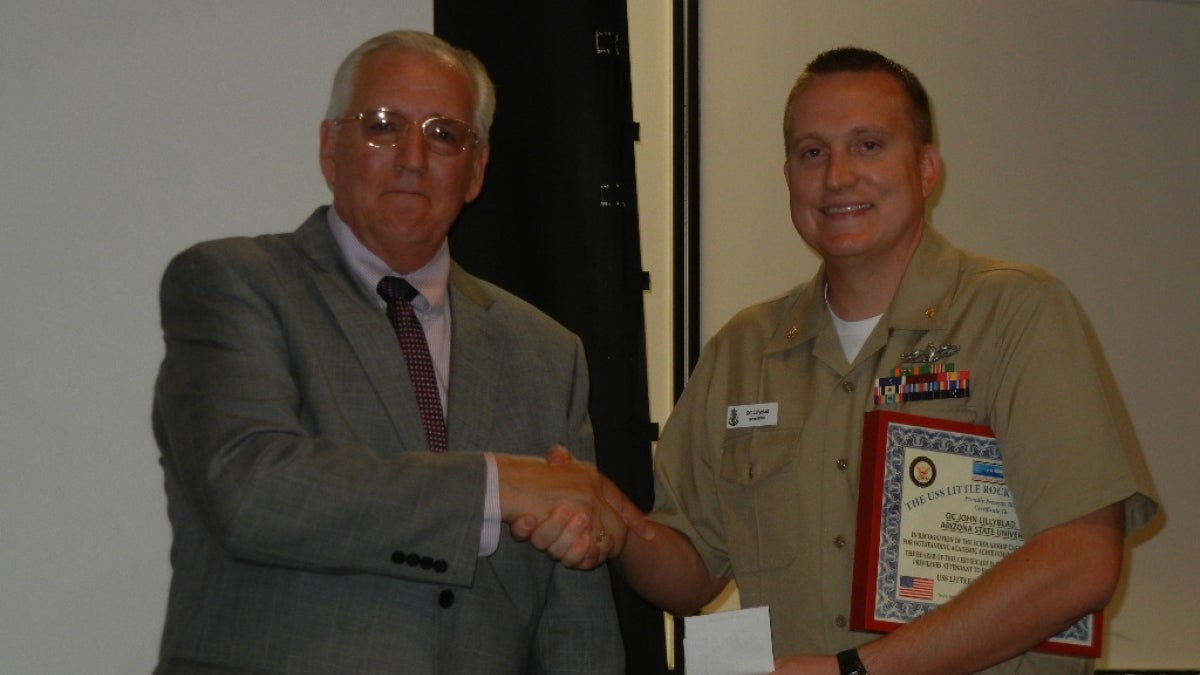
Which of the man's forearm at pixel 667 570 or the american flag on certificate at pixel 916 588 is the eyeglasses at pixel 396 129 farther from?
the american flag on certificate at pixel 916 588

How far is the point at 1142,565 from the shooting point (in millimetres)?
4398

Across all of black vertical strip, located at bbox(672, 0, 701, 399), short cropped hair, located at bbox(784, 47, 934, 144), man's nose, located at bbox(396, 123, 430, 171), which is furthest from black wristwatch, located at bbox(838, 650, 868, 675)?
black vertical strip, located at bbox(672, 0, 701, 399)

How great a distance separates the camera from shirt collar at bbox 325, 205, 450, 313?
8.15 ft

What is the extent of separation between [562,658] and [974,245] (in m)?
2.44

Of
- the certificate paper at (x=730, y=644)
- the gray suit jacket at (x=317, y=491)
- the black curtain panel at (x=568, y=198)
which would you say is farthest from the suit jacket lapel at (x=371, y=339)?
the black curtain panel at (x=568, y=198)

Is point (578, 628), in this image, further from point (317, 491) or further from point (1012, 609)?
point (1012, 609)

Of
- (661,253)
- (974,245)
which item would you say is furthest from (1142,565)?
(661,253)

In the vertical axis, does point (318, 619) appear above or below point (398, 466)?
below

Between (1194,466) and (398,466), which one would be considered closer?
(398,466)

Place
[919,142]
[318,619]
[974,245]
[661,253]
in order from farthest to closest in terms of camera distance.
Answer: [974,245] → [661,253] → [919,142] → [318,619]

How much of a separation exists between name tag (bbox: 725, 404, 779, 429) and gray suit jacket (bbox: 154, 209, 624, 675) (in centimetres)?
60

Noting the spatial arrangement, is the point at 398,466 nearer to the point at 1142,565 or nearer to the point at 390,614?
the point at 390,614

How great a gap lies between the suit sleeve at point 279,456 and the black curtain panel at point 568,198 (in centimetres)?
112

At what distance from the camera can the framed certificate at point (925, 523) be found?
2.40m
